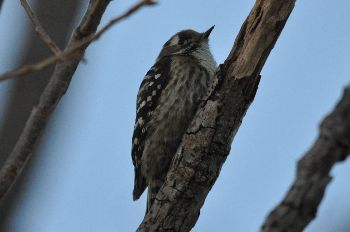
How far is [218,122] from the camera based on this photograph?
14.4ft

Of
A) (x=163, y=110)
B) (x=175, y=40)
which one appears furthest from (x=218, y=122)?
(x=175, y=40)

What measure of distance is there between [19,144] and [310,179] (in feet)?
4.10

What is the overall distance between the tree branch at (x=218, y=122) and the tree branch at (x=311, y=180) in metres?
2.41

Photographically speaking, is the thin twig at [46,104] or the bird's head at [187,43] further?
the bird's head at [187,43]

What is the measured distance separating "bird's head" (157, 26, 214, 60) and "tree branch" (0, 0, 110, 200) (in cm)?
335

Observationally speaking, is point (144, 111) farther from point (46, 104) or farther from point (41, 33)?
point (46, 104)

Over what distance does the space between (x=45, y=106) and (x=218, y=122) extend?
1884mm

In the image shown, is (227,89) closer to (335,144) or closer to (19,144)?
(19,144)

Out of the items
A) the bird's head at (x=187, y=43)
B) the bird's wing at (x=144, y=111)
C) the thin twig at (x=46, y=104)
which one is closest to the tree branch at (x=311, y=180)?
the thin twig at (x=46, y=104)

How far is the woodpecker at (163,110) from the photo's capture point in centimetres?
550

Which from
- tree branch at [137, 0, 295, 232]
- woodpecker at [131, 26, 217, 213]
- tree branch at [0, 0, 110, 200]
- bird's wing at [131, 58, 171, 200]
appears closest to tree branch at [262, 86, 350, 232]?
tree branch at [0, 0, 110, 200]

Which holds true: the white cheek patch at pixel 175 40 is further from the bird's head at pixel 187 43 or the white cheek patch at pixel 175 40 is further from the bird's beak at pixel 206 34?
the bird's beak at pixel 206 34

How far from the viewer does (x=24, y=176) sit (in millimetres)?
4789

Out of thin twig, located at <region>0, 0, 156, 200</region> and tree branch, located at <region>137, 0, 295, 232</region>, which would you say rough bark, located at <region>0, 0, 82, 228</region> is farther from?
thin twig, located at <region>0, 0, 156, 200</region>
